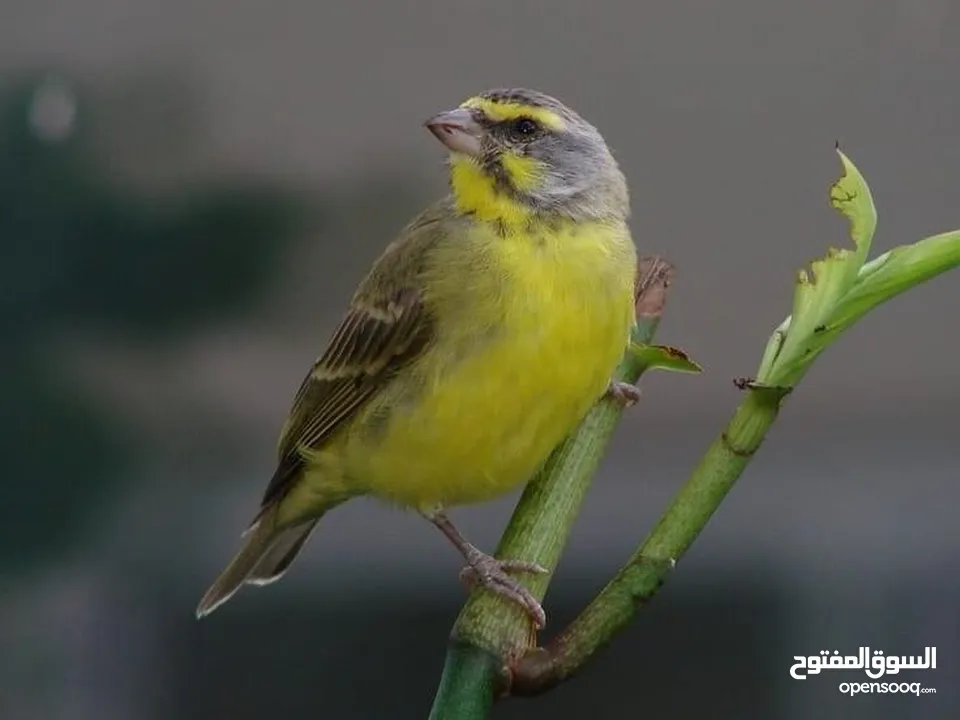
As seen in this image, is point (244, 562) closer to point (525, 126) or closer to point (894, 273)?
point (525, 126)

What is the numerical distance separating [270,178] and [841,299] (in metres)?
2.15

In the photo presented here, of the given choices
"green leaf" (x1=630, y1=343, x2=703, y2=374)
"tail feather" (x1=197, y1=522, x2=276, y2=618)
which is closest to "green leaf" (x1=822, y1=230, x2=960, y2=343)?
"green leaf" (x1=630, y1=343, x2=703, y2=374)

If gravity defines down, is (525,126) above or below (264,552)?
above

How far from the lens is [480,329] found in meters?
1.20

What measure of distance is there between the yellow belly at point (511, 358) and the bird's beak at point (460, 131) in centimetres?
7

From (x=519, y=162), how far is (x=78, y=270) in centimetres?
160

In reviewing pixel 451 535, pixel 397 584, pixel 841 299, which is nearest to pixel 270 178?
pixel 397 584

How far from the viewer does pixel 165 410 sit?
269 centimetres

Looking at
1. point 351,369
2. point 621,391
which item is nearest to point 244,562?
point 351,369

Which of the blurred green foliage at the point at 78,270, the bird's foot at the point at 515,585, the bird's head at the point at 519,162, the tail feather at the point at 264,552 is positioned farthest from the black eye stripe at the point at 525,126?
the blurred green foliage at the point at 78,270

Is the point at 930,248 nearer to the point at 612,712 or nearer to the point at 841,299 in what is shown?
the point at 841,299

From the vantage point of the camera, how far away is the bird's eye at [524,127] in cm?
126

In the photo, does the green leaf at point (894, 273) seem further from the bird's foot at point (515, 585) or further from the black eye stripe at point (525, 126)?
the black eye stripe at point (525, 126)

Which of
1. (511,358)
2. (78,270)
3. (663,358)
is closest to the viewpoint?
(663,358)
